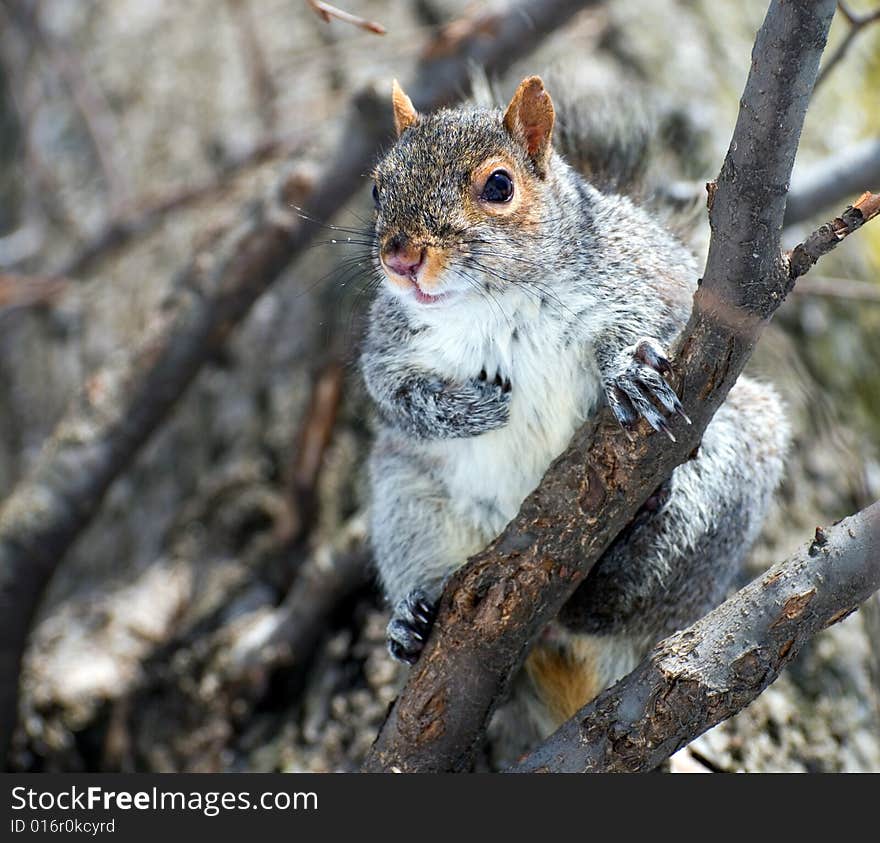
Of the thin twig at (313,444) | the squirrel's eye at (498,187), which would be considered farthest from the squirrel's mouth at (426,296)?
the thin twig at (313,444)

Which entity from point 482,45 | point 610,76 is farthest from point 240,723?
point 610,76

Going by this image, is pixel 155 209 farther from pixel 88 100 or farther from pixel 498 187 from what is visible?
pixel 498 187

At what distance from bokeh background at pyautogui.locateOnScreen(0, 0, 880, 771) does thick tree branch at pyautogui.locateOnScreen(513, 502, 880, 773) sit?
50cm

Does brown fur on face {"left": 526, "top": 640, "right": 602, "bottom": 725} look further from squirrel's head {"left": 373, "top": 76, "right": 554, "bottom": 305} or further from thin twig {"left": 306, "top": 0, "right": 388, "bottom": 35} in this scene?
thin twig {"left": 306, "top": 0, "right": 388, "bottom": 35}

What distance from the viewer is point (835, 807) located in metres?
1.43

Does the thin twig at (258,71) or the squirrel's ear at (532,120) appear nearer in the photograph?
the squirrel's ear at (532,120)

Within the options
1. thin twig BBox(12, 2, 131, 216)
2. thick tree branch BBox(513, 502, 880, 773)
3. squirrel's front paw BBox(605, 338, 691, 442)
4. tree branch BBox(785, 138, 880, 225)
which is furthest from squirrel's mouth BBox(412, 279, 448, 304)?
thin twig BBox(12, 2, 131, 216)

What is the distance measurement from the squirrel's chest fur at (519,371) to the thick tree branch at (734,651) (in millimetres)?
412

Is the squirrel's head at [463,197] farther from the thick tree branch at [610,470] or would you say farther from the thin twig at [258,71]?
the thin twig at [258,71]

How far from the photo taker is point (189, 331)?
2400 millimetres

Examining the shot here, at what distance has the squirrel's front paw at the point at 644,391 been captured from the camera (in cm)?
138

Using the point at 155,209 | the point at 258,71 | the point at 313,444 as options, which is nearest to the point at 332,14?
the point at 313,444

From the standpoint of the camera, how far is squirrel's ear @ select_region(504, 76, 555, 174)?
5.60 feet

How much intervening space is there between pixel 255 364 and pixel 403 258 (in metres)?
1.29
